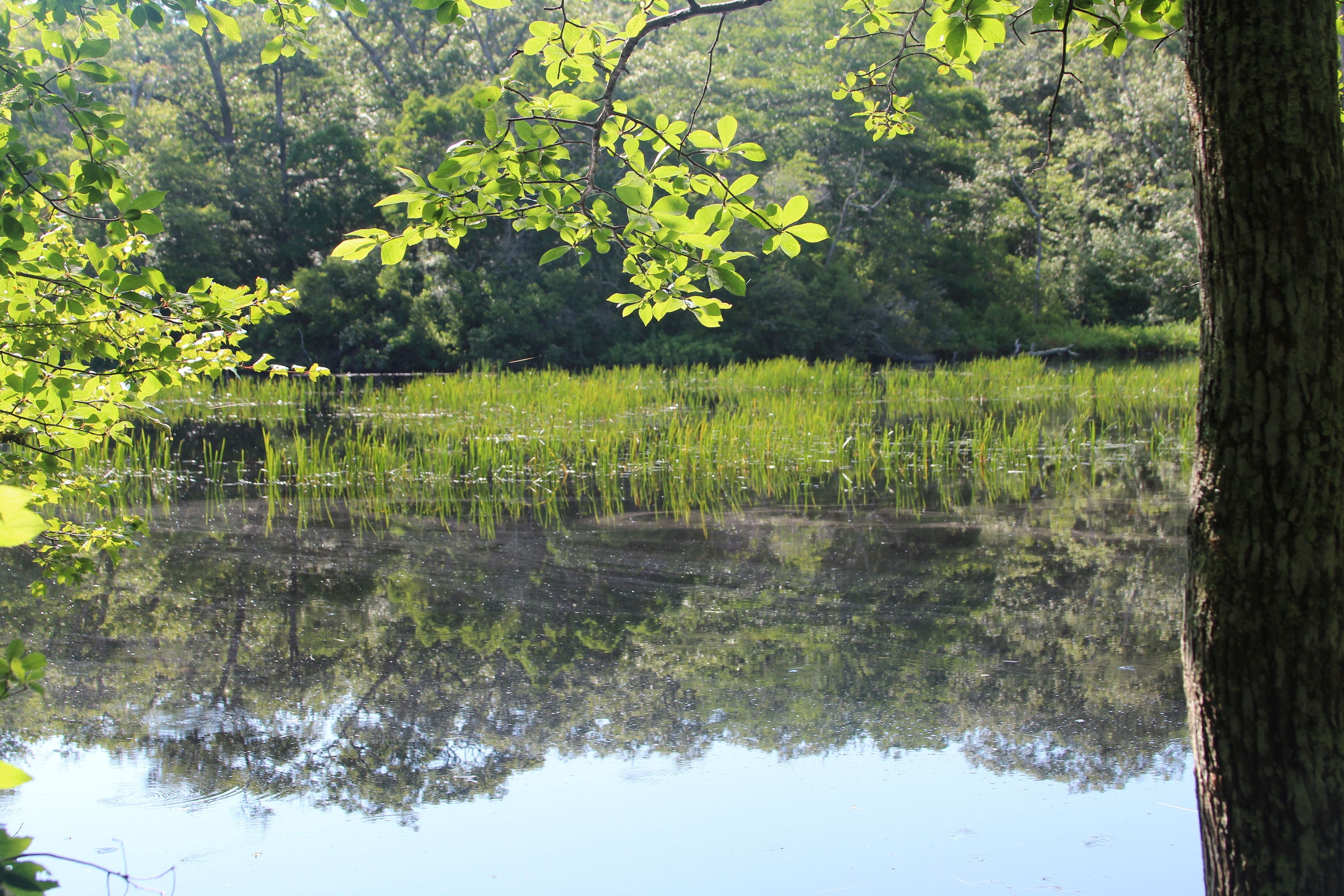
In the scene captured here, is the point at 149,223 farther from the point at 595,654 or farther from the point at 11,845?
the point at 595,654

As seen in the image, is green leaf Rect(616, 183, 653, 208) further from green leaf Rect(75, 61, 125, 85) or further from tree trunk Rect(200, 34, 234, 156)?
tree trunk Rect(200, 34, 234, 156)

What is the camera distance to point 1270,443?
1649mm

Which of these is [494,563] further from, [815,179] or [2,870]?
[815,179]

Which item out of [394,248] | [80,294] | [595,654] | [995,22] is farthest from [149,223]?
[595,654]

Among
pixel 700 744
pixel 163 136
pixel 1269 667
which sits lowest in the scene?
pixel 700 744

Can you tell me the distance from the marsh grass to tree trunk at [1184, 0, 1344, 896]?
466 cm

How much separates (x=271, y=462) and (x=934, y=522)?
475cm

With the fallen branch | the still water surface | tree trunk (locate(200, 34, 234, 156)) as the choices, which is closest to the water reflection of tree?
the still water surface

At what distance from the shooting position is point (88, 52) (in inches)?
95.2

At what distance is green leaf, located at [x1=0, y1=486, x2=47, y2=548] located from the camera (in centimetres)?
91

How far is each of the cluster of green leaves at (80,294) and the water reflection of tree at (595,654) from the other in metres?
0.80

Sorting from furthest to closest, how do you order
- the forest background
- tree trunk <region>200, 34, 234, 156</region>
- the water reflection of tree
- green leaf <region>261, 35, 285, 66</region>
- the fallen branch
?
tree trunk <region>200, 34, 234, 156</region>
the fallen branch
the forest background
the water reflection of tree
green leaf <region>261, 35, 285, 66</region>

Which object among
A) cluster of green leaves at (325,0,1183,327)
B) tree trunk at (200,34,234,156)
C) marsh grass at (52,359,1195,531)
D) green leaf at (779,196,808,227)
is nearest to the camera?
green leaf at (779,196,808,227)

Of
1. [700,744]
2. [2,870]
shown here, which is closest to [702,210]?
[2,870]
